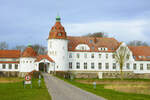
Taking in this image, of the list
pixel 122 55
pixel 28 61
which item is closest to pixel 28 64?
pixel 28 61

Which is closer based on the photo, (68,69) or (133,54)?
(68,69)

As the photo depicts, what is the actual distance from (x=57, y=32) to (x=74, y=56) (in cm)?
720

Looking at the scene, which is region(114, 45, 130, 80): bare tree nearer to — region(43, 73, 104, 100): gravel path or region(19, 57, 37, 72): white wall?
region(19, 57, 37, 72): white wall

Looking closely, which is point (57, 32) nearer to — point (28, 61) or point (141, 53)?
point (28, 61)

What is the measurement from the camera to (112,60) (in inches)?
2387

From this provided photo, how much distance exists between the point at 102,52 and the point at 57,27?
40.0 feet

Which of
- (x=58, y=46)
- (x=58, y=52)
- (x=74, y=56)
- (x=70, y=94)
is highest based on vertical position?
(x=58, y=46)

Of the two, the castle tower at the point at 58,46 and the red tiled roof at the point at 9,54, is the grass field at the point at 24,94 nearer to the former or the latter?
the castle tower at the point at 58,46

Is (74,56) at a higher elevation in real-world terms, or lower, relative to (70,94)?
higher

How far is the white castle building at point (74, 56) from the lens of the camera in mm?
55125

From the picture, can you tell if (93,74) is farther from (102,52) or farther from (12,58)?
(12,58)

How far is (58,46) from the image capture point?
55719mm

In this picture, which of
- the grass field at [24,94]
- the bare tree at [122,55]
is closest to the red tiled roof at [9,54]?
the bare tree at [122,55]

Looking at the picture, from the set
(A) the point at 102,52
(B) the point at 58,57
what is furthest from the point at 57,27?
(A) the point at 102,52
